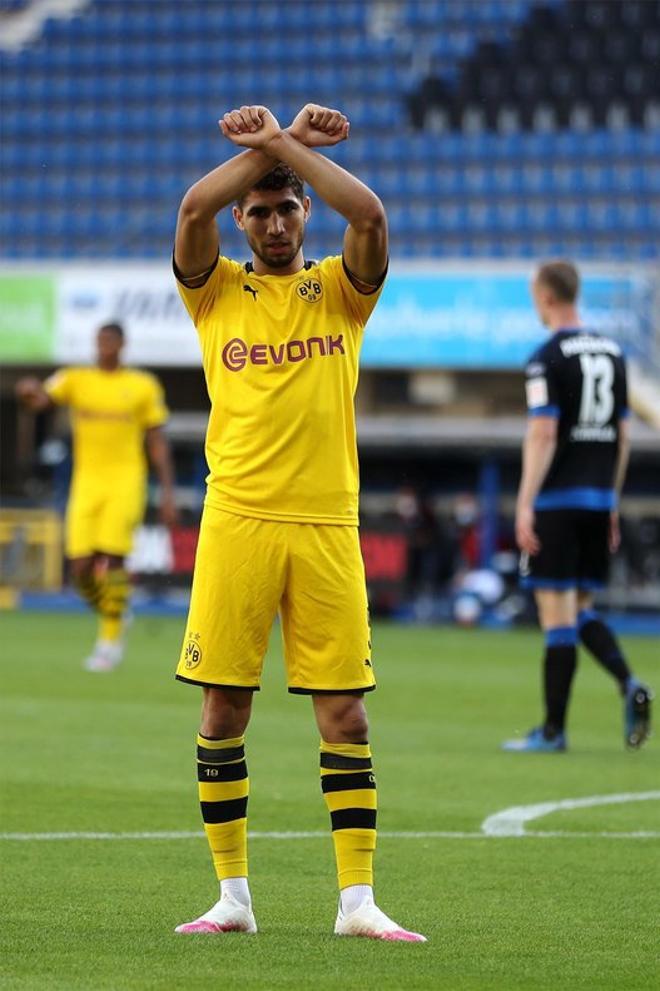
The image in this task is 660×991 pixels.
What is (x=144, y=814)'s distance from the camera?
655cm

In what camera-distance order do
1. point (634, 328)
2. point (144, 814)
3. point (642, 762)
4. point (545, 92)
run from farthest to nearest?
point (545, 92)
point (634, 328)
point (642, 762)
point (144, 814)

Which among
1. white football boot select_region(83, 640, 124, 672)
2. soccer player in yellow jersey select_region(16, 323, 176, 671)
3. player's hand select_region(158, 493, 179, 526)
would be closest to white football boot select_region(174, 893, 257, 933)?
player's hand select_region(158, 493, 179, 526)

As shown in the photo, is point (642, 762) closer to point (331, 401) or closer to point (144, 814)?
point (144, 814)

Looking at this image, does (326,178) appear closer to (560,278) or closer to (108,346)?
(560,278)

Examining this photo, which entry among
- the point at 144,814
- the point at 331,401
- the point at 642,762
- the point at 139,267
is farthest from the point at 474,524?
the point at 331,401

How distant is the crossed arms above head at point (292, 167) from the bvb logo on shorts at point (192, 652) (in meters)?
0.97

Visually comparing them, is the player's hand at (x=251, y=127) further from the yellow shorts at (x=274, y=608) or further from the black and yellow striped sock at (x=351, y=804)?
the black and yellow striped sock at (x=351, y=804)

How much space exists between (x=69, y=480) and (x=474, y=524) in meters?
6.44

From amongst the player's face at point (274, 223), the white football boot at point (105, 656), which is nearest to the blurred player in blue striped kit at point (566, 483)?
the player's face at point (274, 223)

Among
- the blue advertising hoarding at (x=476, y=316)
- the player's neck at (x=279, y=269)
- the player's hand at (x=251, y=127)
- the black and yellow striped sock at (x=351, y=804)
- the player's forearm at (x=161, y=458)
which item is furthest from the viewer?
the blue advertising hoarding at (x=476, y=316)

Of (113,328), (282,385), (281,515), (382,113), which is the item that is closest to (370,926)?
(281,515)

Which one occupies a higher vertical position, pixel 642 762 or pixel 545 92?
pixel 545 92

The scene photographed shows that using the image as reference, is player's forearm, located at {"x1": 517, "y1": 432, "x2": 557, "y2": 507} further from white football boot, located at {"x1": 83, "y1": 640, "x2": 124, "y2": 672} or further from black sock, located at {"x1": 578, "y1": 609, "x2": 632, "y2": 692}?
white football boot, located at {"x1": 83, "y1": 640, "x2": 124, "y2": 672}

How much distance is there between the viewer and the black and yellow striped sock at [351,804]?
446 centimetres
